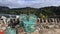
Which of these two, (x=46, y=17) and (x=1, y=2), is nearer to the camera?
(x=1, y=2)

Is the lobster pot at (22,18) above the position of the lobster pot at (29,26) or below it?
above

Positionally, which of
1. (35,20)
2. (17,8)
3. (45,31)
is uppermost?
(17,8)

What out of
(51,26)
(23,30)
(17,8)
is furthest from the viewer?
(51,26)

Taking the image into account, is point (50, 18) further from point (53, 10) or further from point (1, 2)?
point (1, 2)

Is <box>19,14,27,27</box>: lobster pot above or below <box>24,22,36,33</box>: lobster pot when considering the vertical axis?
above

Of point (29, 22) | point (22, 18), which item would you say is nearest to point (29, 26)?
point (29, 22)

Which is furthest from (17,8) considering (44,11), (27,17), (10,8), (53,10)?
(53,10)

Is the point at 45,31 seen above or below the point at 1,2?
below

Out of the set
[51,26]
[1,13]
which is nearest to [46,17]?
[51,26]

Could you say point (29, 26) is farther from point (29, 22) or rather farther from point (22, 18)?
point (22, 18)

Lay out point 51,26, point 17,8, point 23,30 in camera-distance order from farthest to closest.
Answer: point 51,26
point 17,8
point 23,30
